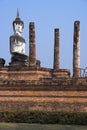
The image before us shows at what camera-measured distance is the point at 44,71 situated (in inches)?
1096

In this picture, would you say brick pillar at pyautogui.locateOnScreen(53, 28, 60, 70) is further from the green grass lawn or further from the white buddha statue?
the green grass lawn

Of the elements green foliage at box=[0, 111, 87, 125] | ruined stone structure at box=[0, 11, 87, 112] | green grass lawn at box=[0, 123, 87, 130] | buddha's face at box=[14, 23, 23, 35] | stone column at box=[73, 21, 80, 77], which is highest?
buddha's face at box=[14, 23, 23, 35]

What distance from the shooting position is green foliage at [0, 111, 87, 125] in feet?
67.4

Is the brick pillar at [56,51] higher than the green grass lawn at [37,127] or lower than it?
higher

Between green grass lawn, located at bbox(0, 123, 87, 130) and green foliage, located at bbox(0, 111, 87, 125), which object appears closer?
green grass lawn, located at bbox(0, 123, 87, 130)

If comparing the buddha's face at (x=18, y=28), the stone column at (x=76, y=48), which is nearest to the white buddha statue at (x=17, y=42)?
the buddha's face at (x=18, y=28)

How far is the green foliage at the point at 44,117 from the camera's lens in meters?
20.5

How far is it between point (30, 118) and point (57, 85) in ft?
9.98

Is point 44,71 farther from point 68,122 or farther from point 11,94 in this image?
point 68,122

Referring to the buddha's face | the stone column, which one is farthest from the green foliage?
the buddha's face

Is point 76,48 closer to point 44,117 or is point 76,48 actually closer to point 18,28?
point 18,28

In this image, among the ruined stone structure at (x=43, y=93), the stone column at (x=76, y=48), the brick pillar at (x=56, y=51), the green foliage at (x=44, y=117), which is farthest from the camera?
the brick pillar at (x=56, y=51)

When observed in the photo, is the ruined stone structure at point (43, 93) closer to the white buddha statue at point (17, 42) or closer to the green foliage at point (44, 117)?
the green foliage at point (44, 117)

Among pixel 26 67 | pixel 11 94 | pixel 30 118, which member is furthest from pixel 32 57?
pixel 30 118
